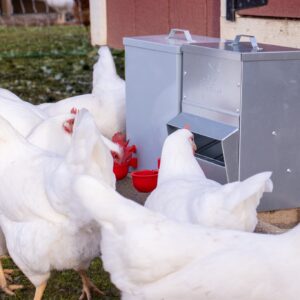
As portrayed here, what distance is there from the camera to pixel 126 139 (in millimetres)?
5934

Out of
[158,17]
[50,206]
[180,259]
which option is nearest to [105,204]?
[180,259]

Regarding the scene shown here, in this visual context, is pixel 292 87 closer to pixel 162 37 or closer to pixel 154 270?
pixel 162 37

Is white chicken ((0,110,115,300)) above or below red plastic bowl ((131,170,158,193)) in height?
above

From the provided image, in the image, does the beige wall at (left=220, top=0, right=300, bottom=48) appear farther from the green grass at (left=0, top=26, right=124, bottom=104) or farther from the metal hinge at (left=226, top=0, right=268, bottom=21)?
the green grass at (left=0, top=26, right=124, bottom=104)

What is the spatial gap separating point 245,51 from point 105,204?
193 centimetres

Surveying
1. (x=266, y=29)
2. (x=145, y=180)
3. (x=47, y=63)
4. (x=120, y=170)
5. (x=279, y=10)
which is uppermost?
(x=279, y=10)

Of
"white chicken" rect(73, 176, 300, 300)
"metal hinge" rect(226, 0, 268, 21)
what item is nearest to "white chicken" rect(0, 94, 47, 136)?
"metal hinge" rect(226, 0, 268, 21)

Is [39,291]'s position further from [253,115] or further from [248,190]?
[253,115]

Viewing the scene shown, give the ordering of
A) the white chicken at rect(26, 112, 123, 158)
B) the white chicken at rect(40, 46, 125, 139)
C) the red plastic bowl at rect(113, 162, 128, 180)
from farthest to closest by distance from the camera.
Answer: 1. the white chicken at rect(40, 46, 125, 139)
2. the red plastic bowl at rect(113, 162, 128, 180)
3. the white chicken at rect(26, 112, 123, 158)

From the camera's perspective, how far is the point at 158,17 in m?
8.85

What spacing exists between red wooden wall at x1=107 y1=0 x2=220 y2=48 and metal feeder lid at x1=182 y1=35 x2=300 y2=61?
219cm

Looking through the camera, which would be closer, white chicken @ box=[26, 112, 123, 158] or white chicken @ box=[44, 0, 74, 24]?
white chicken @ box=[26, 112, 123, 158]

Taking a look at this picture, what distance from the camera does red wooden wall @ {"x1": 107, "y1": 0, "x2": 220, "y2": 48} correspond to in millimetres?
7278

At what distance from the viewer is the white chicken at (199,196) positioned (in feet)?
10.6
